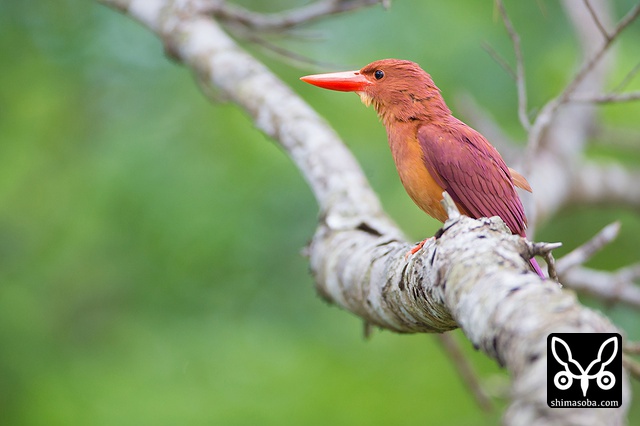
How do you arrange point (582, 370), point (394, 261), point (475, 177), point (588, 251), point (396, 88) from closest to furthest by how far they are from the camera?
1. point (582, 370)
2. point (394, 261)
3. point (475, 177)
4. point (588, 251)
5. point (396, 88)

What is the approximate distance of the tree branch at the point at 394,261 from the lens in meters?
1.04

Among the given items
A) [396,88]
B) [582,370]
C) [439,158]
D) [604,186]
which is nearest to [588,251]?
[439,158]

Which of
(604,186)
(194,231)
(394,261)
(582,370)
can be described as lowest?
(582,370)

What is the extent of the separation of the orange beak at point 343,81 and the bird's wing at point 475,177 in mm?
669

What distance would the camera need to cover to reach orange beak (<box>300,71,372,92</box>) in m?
3.02

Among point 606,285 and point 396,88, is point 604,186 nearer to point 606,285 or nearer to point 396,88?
point 606,285

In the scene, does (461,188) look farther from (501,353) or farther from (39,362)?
(39,362)

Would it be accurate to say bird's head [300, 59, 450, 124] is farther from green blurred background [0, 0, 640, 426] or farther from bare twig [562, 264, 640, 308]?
bare twig [562, 264, 640, 308]

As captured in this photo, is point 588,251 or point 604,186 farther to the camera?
point 604,186

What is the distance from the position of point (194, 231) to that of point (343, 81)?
1607mm

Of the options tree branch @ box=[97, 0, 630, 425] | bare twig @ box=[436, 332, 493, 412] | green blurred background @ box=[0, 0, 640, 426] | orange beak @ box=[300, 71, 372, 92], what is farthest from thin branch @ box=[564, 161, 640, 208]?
tree branch @ box=[97, 0, 630, 425]

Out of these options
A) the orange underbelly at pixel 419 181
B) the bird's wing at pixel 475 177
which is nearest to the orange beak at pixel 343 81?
the orange underbelly at pixel 419 181

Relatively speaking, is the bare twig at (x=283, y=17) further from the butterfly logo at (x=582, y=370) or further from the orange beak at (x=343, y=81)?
the butterfly logo at (x=582, y=370)

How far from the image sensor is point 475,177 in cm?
238
